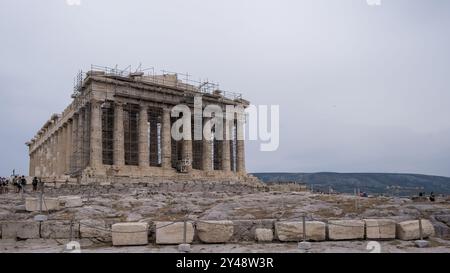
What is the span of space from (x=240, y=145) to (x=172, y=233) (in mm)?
39085

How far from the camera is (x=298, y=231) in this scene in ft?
40.6

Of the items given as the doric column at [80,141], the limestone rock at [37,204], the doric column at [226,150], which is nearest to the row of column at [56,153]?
the doric column at [80,141]

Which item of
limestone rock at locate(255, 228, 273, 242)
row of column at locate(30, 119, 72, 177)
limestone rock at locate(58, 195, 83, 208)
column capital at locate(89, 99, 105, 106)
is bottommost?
limestone rock at locate(255, 228, 273, 242)

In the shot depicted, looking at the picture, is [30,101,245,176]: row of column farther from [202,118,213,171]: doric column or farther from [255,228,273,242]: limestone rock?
[255,228,273,242]: limestone rock

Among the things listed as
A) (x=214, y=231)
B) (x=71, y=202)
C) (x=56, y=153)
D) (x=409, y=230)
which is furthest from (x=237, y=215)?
(x=56, y=153)

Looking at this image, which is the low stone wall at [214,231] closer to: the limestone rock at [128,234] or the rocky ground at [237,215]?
the limestone rock at [128,234]

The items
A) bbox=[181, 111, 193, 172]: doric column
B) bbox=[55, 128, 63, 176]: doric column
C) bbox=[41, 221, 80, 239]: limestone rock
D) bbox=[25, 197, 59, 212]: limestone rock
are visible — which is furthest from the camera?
bbox=[55, 128, 63, 176]: doric column

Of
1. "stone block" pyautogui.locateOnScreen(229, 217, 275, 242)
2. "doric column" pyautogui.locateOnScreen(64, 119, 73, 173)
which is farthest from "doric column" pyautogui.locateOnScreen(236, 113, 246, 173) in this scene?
"stone block" pyautogui.locateOnScreen(229, 217, 275, 242)

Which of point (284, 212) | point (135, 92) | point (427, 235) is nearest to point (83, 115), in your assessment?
point (135, 92)

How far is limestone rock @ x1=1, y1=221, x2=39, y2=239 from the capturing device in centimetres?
1292

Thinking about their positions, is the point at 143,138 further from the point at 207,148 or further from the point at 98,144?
the point at 207,148

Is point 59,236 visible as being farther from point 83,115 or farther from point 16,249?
point 83,115

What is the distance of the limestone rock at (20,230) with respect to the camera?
1292 centimetres

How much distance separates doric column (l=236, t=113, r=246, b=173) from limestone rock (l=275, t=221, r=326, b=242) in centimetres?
3748
